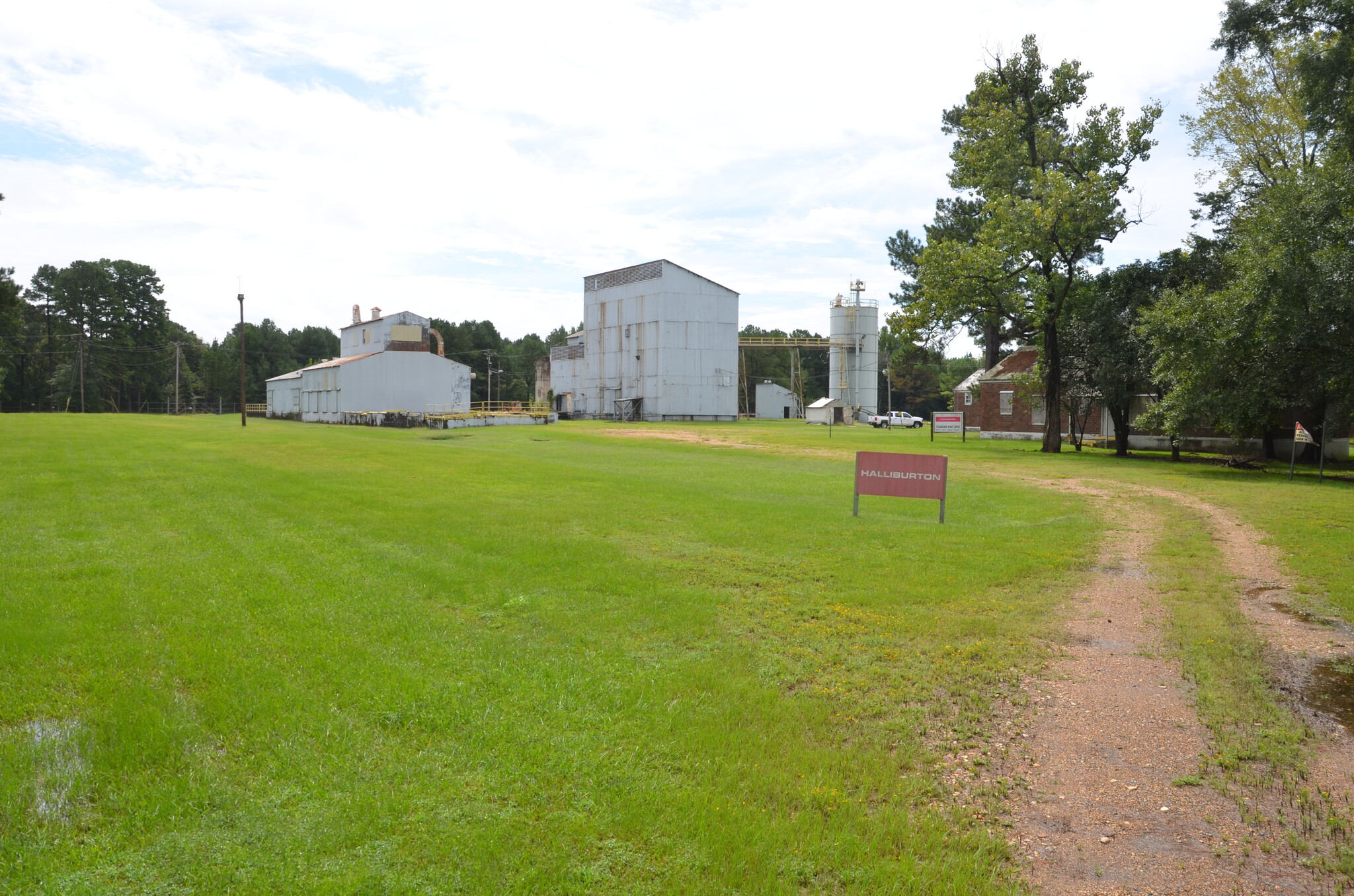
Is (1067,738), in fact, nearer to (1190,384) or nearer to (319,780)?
(319,780)

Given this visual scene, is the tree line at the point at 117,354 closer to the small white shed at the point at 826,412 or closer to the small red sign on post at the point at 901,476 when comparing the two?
the small white shed at the point at 826,412

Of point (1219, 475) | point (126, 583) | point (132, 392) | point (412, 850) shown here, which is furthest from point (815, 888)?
point (132, 392)

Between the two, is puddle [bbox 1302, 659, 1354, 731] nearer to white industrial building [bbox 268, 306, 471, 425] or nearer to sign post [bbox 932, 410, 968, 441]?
sign post [bbox 932, 410, 968, 441]

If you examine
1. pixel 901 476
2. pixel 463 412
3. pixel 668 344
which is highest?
pixel 668 344

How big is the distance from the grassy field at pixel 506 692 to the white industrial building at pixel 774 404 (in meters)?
77.4

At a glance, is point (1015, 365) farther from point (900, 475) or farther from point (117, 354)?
point (117, 354)

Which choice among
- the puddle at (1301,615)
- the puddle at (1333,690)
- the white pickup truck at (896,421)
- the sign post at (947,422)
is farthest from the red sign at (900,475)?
the white pickup truck at (896,421)

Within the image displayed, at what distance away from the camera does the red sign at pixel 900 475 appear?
14109mm

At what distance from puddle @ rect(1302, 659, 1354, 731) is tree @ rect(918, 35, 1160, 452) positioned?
94.1ft

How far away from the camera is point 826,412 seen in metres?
74.2

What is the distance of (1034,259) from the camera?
35312mm

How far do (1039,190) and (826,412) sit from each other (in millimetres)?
41801

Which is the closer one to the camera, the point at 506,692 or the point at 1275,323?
the point at 506,692

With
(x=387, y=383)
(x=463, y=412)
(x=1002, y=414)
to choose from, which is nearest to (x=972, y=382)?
(x=1002, y=414)
